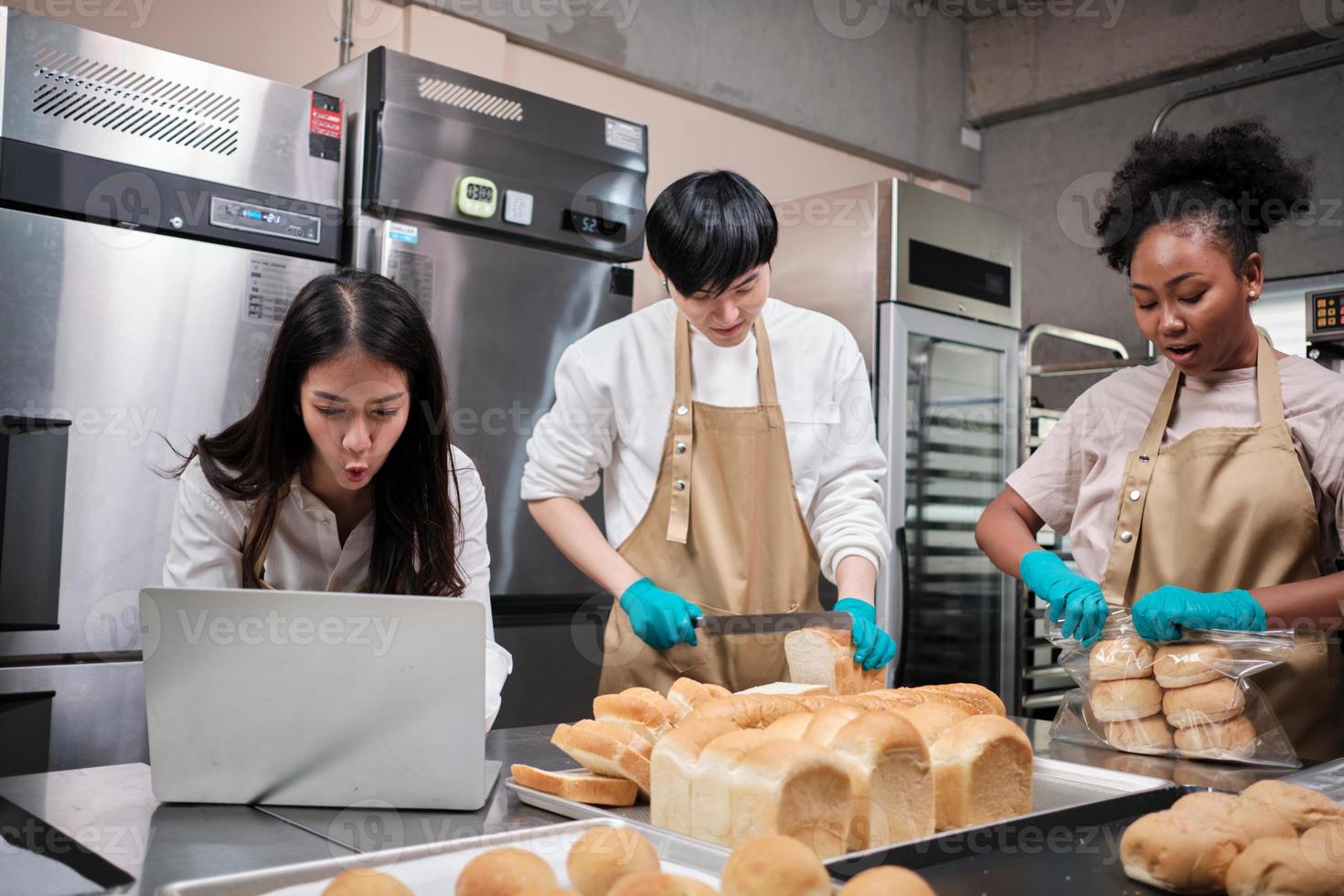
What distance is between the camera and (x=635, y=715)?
4.30 ft

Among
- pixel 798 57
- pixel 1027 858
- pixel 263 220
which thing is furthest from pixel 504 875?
pixel 798 57

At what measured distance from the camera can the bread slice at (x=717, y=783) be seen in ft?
3.53

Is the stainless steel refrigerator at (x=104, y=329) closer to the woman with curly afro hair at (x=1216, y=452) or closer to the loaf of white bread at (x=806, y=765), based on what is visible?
the loaf of white bread at (x=806, y=765)

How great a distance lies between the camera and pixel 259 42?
320cm

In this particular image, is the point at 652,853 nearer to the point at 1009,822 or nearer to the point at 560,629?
the point at 1009,822

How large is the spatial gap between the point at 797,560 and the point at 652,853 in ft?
4.74

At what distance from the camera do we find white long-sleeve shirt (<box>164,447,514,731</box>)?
1.71 m

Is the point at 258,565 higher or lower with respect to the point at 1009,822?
higher

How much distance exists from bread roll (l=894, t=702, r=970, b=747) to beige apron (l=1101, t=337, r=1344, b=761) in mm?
722

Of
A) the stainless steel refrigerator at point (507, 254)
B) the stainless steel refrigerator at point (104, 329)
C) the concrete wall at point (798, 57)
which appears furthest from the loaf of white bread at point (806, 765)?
the concrete wall at point (798, 57)

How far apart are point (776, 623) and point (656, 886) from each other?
1.13 m

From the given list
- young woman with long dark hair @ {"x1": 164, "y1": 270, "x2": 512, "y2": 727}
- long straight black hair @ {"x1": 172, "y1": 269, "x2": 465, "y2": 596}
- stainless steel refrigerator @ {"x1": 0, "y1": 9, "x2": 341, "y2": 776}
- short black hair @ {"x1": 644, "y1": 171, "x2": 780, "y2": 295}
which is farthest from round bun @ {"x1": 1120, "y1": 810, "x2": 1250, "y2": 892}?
stainless steel refrigerator @ {"x1": 0, "y1": 9, "x2": 341, "y2": 776}

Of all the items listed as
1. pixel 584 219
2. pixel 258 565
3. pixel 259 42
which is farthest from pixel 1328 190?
pixel 258 565

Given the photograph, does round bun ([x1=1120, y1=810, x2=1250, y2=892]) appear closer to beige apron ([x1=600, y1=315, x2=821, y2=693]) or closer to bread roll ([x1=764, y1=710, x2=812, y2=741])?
bread roll ([x1=764, y1=710, x2=812, y2=741])
